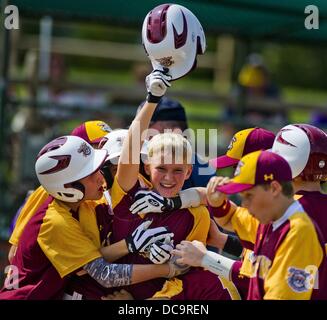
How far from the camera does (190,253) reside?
474 cm

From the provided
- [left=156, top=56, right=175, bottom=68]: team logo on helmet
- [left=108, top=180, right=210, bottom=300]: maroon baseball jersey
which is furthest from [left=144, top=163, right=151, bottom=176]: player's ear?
[left=156, top=56, right=175, bottom=68]: team logo on helmet

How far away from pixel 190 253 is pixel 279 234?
598 millimetres

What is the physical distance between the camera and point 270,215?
434 centimetres

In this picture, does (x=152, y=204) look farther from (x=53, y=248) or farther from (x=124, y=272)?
(x=53, y=248)

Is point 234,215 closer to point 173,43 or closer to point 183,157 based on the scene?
point 183,157

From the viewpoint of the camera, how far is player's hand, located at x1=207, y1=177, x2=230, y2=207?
4.67m

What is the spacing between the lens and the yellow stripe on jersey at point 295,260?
423 cm

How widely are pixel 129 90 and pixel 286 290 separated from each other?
9507mm

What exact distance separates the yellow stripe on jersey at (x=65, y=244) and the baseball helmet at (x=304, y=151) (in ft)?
3.84

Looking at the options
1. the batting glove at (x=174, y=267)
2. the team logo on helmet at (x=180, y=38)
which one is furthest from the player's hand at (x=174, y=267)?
the team logo on helmet at (x=180, y=38)

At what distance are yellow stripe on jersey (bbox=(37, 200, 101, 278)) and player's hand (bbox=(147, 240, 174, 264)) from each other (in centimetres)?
31

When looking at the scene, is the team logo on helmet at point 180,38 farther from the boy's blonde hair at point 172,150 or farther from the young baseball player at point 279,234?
the young baseball player at point 279,234

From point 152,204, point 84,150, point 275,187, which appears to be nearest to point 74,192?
point 84,150
